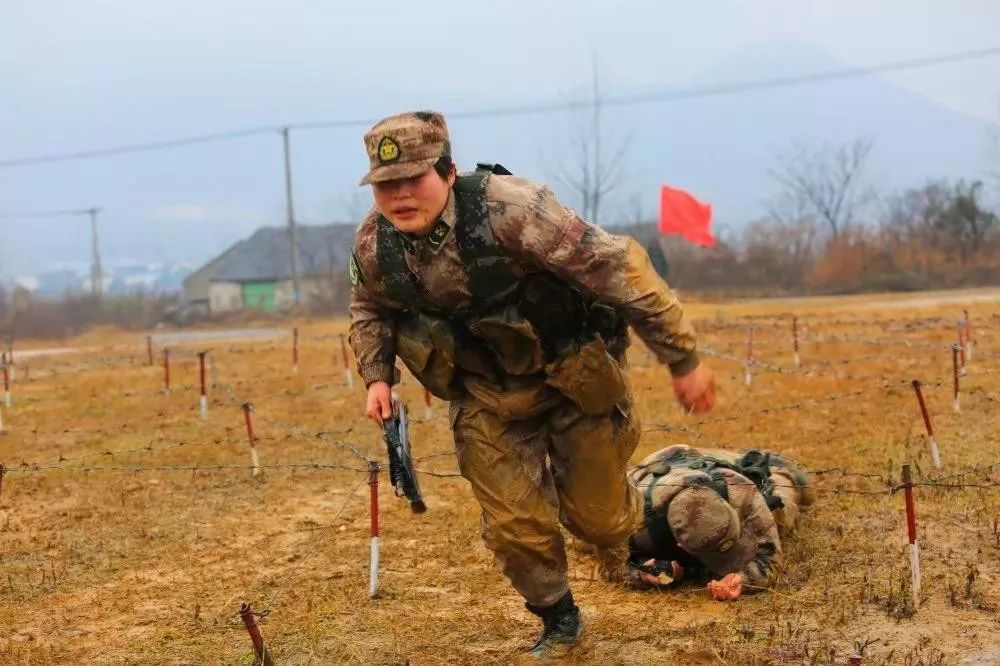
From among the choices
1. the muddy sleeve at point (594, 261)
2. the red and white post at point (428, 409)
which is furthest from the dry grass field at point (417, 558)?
the muddy sleeve at point (594, 261)

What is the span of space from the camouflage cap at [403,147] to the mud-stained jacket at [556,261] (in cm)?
22

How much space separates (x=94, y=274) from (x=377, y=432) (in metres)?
59.9

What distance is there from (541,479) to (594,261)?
113 centimetres

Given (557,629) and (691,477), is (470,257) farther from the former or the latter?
(691,477)

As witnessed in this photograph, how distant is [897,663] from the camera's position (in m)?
4.33

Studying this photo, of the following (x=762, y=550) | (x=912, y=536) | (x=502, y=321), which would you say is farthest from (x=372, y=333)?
(x=912, y=536)

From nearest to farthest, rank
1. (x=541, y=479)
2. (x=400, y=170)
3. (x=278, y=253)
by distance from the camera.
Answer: (x=400, y=170) < (x=541, y=479) < (x=278, y=253)

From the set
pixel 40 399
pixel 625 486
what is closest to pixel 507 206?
pixel 625 486

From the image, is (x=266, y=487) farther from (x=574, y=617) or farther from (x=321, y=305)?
(x=321, y=305)

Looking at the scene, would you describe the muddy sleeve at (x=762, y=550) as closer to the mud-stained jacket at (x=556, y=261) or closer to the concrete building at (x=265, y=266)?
the mud-stained jacket at (x=556, y=261)

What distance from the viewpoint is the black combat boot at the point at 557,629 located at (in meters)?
4.63

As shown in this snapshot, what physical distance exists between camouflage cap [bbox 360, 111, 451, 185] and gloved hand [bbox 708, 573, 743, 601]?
2710 mm

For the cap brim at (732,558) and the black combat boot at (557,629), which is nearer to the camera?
the black combat boot at (557,629)

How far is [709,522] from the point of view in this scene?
5199 millimetres
